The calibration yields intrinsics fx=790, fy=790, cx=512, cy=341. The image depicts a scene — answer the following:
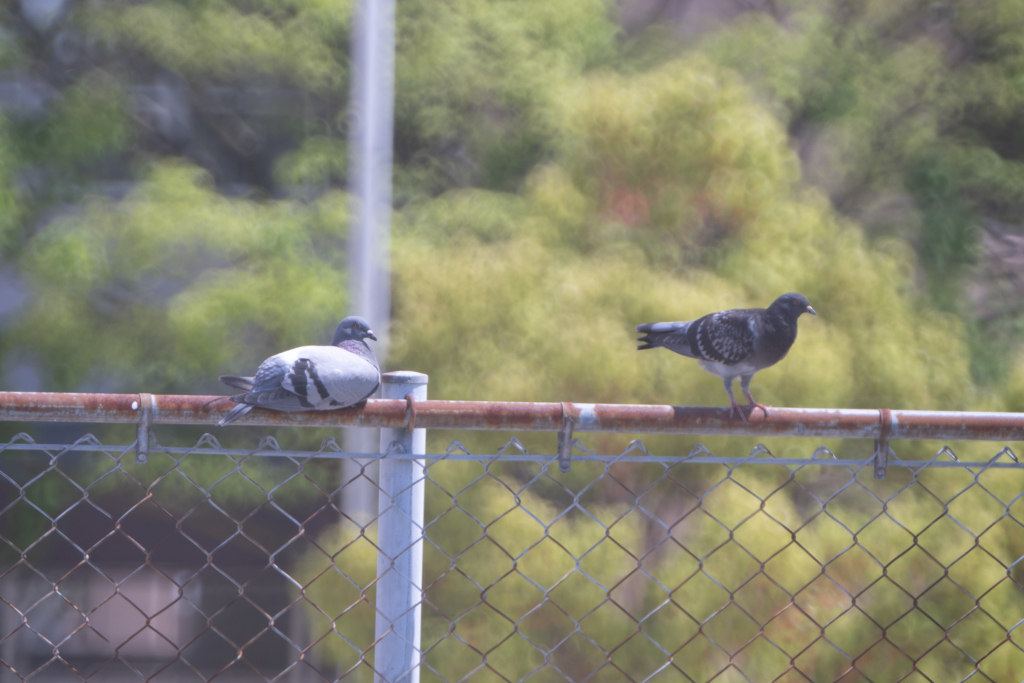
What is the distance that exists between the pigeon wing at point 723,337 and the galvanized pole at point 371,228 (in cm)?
187

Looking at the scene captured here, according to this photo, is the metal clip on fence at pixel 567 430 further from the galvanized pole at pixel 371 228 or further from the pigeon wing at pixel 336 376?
the galvanized pole at pixel 371 228

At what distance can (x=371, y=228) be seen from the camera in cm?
340

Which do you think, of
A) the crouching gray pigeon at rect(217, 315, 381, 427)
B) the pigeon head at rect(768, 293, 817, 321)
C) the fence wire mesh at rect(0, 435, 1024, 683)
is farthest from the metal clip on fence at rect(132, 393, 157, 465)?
the fence wire mesh at rect(0, 435, 1024, 683)

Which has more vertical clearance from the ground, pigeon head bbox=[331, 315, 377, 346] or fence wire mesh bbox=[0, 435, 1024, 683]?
pigeon head bbox=[331, 315, 377, 346]

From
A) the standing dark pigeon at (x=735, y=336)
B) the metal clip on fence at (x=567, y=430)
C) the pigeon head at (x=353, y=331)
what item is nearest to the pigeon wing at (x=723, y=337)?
the standing dark pigeon at (x=735, y=336)

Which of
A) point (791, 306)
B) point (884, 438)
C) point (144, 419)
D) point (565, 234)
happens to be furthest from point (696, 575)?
point (144, 419)

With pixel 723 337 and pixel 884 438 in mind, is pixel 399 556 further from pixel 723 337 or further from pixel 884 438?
pixel 723 337

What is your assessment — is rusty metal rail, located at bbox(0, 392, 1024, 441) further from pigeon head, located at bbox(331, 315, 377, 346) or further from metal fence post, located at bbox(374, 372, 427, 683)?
pigeon head, located at bbox(331, 315, 377, 346)

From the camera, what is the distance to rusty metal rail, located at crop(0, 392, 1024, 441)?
26.9 inches

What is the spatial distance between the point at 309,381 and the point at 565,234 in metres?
2.37

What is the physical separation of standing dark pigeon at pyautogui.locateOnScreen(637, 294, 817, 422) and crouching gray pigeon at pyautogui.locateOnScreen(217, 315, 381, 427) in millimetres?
607

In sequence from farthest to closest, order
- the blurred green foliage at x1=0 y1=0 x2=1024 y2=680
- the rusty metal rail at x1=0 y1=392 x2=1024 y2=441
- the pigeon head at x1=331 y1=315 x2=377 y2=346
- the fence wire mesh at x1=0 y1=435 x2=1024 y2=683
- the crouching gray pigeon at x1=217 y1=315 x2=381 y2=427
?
the blurred green foliage at x1=0 y1=0 x2=1024 y2=680, the fence wire mesh at x1=0 y1=435 x2=1024 y2=683, the pigeon head at x1=331 y1=315 x2=377 y2=346, the crouching gray pigeon at x1=217 y1=315 x2=381 y2=427, the rusty metal rail at x1=0 y1=392 x2=1024 y2=441

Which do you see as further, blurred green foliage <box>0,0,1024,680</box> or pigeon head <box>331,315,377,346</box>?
blurred green foliage <box>0,0,1024,680</box>

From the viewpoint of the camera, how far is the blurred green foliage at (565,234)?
107 inches
